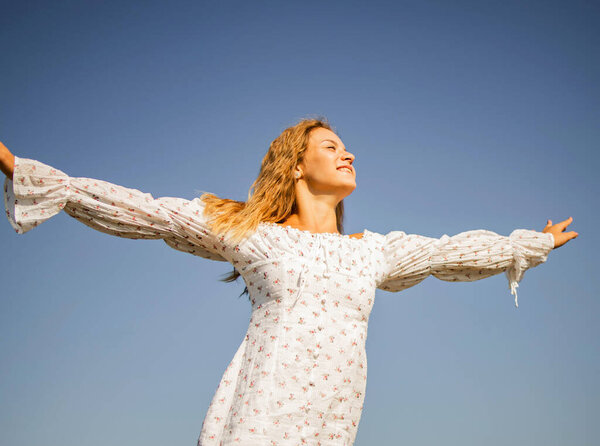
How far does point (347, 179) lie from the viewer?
3.97 metres

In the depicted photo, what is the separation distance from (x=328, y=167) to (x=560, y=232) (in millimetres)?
1620

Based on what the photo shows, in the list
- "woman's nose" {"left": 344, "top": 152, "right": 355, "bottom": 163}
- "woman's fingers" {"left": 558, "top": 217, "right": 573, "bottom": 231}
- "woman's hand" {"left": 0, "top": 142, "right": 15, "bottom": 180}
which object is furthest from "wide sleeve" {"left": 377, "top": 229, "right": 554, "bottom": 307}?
"woman's hand" {"left": 0, "top": 142, "right": 15, "bottom": 180}

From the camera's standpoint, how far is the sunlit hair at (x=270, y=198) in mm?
3543

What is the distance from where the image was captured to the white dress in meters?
3.07

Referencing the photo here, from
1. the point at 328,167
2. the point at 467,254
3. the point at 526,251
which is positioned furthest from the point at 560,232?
the point at 328,167

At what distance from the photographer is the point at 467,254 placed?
377cm

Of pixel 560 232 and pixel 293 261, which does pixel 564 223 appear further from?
pixel 293 261

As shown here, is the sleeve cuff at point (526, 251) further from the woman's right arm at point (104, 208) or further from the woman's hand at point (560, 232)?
the woman's right arm at point (104, 208)

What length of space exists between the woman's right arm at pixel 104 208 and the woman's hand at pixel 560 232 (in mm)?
2132

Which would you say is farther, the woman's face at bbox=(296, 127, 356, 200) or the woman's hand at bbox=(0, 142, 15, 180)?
the woman's face at bbox=(296, 127, 356, 200)

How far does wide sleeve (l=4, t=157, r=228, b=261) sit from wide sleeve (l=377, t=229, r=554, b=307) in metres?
1.11

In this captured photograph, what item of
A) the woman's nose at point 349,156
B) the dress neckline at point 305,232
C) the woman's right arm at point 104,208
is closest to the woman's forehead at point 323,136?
the woman's nose at point 349,156

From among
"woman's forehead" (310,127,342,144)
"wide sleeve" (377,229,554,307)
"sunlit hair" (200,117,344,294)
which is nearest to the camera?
"sunlit hair" (200,117,344,294)

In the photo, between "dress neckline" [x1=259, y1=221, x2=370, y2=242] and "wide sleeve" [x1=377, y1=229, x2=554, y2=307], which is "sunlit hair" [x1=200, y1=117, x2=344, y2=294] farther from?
"wide sleeve" [x1=377, y1=229, x2=554, y2=307]
